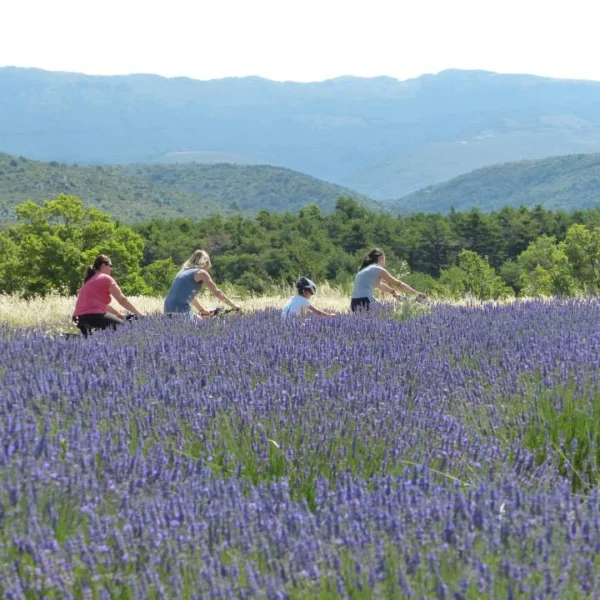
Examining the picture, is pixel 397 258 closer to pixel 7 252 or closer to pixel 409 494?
pixel 7 252

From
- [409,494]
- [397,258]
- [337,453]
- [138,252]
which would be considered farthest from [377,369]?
[397,258]

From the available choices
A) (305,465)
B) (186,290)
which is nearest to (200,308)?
(186,290)

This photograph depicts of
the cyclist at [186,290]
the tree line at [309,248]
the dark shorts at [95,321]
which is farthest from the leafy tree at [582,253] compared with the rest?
the dark shorts at [95,321]

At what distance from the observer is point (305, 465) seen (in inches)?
122

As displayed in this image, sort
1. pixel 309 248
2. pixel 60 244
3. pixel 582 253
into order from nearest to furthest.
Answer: pixel 60 244 < pixel 582 253 < pixel 309 248

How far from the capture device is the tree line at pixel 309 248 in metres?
25.2

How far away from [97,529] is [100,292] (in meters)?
6.07

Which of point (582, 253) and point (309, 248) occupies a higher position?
point (582, 253)

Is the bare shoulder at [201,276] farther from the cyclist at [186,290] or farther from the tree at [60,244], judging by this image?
the tree at [60,244]

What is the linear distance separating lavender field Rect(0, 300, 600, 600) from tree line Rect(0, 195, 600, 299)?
19.7 m

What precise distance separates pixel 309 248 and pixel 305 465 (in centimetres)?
4615

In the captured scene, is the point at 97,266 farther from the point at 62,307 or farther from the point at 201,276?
the point at 62,307

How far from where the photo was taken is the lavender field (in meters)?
2.04

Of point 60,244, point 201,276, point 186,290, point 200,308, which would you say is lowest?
point 60,244
